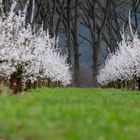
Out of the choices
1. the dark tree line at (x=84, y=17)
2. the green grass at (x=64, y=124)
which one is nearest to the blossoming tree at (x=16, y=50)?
the green grass at (x=64, y=124)

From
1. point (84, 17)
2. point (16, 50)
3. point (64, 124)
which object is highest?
point (84, 17)

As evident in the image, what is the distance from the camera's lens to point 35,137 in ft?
22.5

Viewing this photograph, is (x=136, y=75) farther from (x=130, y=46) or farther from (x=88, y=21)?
(x=88, y=21)

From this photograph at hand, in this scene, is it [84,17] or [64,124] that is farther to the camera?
[84,17]

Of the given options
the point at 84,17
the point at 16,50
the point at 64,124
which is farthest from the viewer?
the point at 84,17

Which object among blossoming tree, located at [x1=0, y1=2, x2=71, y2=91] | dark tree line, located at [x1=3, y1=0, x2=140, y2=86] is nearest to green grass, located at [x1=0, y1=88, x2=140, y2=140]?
blossoming tree, located at [x1=0, y1=2, x2=71, y2=91]

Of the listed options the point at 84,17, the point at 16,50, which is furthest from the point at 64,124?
the point at 84,17

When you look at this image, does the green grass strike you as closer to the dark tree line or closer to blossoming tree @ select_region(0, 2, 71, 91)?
blossoming tree @ select_region(0, 2, 71, 91)

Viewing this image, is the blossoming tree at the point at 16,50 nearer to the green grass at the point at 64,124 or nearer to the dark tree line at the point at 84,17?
the green grass at the point at 64,124

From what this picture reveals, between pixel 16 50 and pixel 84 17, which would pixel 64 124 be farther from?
pixel 84 17

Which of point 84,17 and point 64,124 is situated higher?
point 84,17

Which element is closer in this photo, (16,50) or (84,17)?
(16,50)

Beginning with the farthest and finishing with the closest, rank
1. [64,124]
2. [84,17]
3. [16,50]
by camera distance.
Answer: [84,17] → [16,50] → [64,124]

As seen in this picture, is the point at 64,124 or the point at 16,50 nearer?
the point at 64,124
